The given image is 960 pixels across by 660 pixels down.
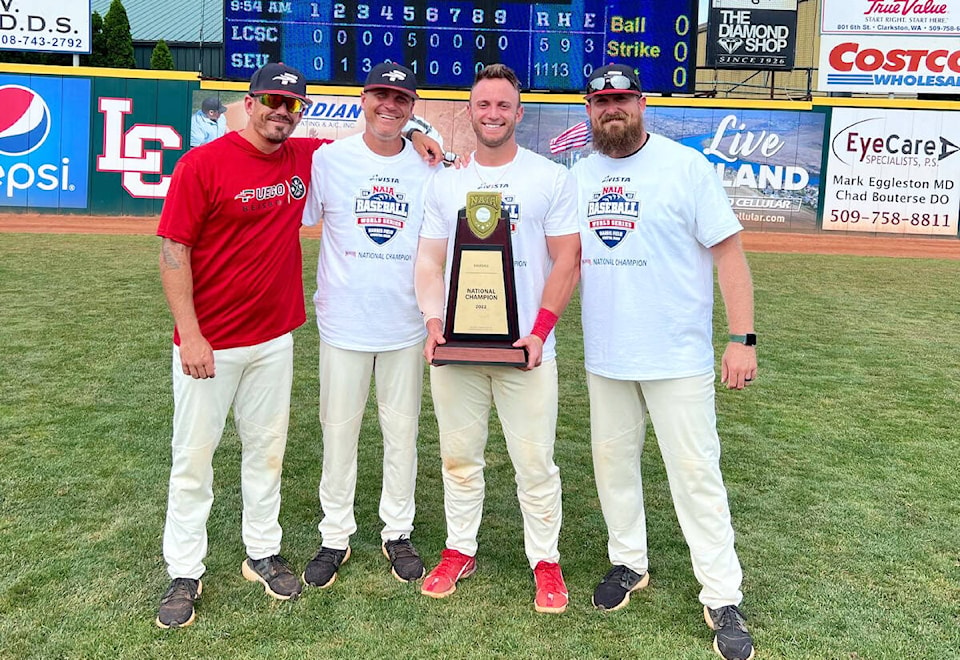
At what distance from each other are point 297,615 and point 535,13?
50.8 feet

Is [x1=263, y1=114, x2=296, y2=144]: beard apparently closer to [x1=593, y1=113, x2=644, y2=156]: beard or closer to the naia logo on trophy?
the naia logo on trophy

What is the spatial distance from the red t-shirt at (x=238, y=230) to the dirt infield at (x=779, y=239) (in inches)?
579

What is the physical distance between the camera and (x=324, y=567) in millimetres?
3479

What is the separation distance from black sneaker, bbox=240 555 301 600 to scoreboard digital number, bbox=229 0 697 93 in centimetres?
1440

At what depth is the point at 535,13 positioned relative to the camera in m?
16.5

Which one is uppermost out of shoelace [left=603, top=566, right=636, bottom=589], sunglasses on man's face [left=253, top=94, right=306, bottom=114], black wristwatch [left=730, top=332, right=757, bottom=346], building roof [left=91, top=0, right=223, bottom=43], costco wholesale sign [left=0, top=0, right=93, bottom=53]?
building roof [left=91, top=0, right=223, bottom=43]

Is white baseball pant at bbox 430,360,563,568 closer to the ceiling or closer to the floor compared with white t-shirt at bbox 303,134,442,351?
closer to the floor

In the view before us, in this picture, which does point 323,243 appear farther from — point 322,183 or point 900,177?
point 900,177

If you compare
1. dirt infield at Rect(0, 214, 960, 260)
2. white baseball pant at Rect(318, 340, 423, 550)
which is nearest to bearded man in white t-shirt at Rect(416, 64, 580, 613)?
white baseball pant at Rect(318, 340, 423, 550)

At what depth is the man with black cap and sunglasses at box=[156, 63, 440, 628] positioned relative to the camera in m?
3.03

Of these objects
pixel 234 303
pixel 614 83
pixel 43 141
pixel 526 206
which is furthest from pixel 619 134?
pixel 43 141

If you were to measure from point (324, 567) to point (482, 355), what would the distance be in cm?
119

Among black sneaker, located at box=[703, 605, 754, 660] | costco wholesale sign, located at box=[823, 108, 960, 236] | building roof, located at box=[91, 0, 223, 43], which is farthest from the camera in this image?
building roof, located at box=[91, 0, 223, 43]

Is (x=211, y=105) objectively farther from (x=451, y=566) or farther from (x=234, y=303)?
(x=451, y=566)
